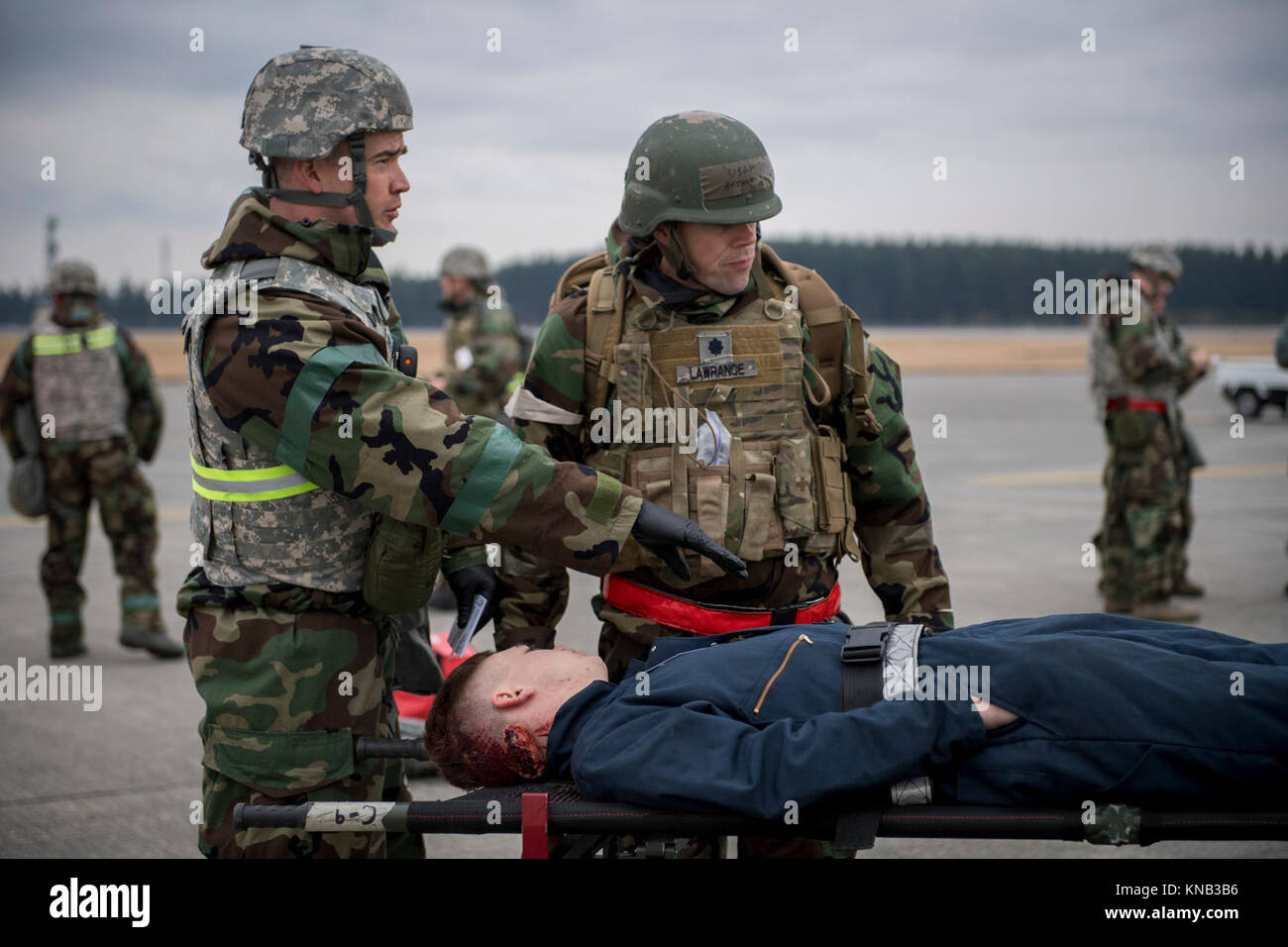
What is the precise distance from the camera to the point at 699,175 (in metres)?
3.18

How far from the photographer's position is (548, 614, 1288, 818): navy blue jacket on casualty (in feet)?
7.98

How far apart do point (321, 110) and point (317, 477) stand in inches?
32.6

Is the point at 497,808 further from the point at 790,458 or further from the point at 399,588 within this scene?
the point at 790,458

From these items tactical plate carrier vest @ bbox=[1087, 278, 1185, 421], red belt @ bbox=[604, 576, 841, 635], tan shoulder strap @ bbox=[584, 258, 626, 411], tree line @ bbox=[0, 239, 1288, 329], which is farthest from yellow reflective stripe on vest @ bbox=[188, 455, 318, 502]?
tree line @ bbox=[0, 239, 1288, 329]

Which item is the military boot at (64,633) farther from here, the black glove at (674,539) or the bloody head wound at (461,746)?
the black glove at (674,539)

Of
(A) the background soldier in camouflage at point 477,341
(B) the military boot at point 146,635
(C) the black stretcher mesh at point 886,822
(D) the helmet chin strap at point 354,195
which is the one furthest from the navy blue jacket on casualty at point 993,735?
(A) the background soldier in camouflage at point 477,341

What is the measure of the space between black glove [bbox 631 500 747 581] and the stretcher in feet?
1.77

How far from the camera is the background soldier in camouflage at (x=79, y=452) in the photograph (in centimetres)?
723

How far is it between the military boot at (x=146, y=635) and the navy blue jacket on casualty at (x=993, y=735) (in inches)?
207

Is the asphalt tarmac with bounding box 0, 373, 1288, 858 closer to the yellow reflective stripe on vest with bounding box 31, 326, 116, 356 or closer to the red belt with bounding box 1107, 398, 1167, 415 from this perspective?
the red belt with bounding box 1107, 398, 1167, 415

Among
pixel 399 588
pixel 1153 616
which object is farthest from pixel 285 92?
pixel 1153 616

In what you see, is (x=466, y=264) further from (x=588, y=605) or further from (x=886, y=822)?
(x=886, y=822)

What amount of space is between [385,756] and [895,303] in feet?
282

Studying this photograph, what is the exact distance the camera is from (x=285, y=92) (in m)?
2.85
